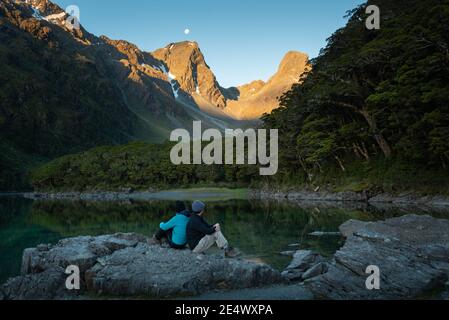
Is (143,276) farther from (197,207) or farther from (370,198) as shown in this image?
(370,198)

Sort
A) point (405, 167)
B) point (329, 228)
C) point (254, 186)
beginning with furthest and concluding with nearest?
1. point (254, 186)
2. point (405, 167)
3. point (329, 228)

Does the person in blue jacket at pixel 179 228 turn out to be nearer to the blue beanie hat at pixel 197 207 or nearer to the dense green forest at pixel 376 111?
the blue beanie hat at pixel 197 207

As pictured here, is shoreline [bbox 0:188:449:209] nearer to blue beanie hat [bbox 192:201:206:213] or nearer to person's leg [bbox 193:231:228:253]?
person's leg [bbox 193:231:228:253]

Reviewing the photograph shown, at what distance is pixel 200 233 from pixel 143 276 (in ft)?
10.4

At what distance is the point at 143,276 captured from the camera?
41.5 ft

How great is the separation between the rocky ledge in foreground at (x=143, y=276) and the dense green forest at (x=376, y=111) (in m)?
29.7

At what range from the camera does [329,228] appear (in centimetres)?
2716

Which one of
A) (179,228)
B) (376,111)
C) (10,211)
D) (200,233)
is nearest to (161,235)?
(179,228)

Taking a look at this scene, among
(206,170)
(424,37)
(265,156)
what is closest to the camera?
(424,37)

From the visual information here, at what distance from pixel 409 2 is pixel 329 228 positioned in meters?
39.2

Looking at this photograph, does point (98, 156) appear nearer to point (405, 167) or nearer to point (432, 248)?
point (405, 167)

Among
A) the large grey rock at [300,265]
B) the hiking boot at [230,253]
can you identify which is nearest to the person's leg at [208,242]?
the hiking boot at [230,253]

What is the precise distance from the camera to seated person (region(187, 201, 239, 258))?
14.9m
